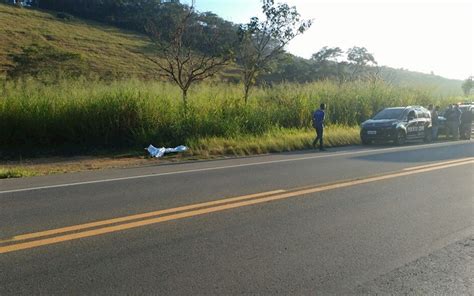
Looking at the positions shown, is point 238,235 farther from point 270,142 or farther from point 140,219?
point 270,142

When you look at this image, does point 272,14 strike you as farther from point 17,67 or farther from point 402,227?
point 17,67

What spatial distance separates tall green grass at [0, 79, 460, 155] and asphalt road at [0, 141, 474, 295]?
7.18 metres

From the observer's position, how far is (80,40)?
60.2 m

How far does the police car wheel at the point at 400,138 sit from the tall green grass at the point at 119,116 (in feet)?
15.4

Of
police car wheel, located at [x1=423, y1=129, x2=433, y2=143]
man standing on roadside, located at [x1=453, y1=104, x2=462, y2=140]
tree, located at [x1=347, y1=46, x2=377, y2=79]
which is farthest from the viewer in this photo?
tree, located at [x1=347, y1=46, x2=377, y2=79]

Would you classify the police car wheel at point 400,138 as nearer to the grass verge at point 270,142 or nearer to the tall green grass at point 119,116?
the grass verge at point 270,142

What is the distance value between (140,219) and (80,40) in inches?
2316

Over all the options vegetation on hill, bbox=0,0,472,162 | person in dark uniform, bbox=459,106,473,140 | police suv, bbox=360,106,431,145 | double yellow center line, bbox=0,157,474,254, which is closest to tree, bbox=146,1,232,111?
vegetation on hill, bbox=0,0,472,162


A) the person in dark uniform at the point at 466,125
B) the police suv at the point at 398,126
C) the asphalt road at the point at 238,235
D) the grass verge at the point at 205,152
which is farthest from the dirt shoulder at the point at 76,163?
the person in dark uniform at the point at 466,125

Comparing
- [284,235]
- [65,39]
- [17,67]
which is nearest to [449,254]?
[284,235]

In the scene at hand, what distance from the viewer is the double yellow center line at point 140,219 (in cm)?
542

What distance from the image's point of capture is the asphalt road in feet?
14.3

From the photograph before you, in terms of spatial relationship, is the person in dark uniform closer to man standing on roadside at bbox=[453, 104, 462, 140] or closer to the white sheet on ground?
man standing on roadside at bbox=[453, 104, 462, 140]

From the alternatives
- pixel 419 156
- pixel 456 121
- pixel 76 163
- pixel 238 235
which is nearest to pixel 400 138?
pixel 456 121
